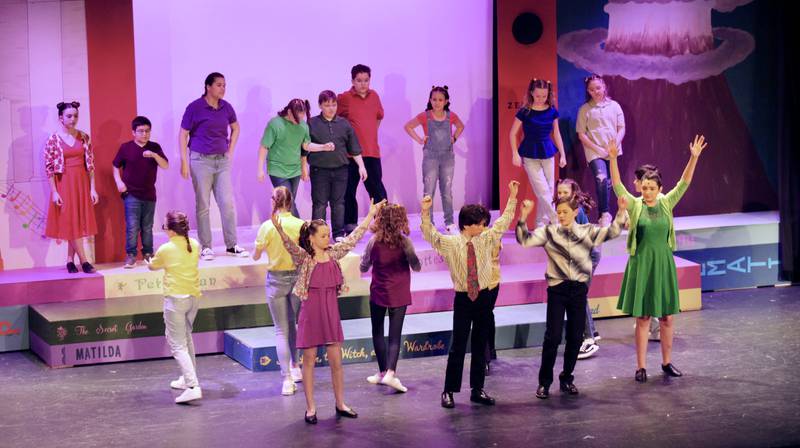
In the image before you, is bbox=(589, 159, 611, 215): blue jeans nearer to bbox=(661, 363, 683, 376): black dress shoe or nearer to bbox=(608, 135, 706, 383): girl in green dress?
bbox=(608, 135, 706, 383): girl in green dress

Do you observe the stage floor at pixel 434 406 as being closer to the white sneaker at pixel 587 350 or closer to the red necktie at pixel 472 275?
the white sneaker at pixel 587 350

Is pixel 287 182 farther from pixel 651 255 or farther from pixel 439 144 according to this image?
pixel 651 255

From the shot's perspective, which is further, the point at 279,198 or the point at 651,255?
the point at 651,255

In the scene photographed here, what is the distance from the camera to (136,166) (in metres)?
9.23

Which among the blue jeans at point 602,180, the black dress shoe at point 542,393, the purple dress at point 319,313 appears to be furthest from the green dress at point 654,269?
the blue jeans at point 602,180

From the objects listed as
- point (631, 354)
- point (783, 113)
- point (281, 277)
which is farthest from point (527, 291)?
point (783, 113)

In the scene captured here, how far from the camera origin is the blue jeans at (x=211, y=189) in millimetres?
9492

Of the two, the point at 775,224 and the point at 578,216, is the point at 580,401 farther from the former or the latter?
the point at 775,224

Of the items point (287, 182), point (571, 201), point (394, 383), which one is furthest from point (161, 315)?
point (571, 201)

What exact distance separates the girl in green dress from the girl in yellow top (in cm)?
276

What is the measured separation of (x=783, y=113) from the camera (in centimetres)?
1077

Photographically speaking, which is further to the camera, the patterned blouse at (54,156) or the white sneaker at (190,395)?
the patterned blouse at (54,156)

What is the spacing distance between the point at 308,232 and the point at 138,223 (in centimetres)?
292

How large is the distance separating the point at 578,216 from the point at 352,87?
2.90 meters
